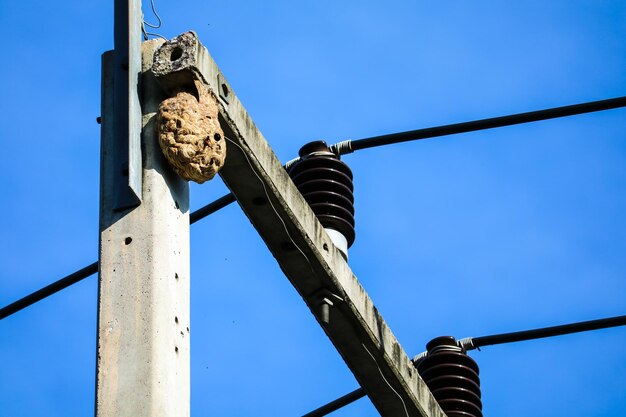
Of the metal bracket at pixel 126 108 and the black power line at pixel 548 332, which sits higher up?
the black power line at pixel 548 332

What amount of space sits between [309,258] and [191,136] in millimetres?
1440

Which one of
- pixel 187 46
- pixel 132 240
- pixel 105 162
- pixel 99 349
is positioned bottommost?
pixel 99 349

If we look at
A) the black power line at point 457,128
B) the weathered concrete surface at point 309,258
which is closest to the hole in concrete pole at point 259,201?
the weathered concrete surface at point 309,258

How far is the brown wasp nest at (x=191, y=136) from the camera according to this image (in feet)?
21.9

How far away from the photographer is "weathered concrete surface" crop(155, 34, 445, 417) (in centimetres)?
736

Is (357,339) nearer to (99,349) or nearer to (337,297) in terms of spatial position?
(337,297)

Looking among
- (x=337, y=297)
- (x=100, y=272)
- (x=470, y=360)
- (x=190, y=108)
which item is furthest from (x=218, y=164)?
(x=470, y=360)

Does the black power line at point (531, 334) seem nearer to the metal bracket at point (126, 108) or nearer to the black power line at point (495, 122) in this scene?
the black power line at point (495, 122)

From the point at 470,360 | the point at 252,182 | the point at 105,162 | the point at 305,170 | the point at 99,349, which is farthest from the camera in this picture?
the point at 470,360

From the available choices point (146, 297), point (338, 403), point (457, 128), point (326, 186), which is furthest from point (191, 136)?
point (338, 403)

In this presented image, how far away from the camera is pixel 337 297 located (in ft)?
26.5

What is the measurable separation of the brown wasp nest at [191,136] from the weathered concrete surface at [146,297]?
7 cm

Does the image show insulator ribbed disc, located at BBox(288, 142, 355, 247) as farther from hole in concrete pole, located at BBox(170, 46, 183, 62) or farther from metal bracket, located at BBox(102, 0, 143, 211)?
metal bracket, located at BBox(102, 0, 143, 211)

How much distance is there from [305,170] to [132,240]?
2.51 metres
